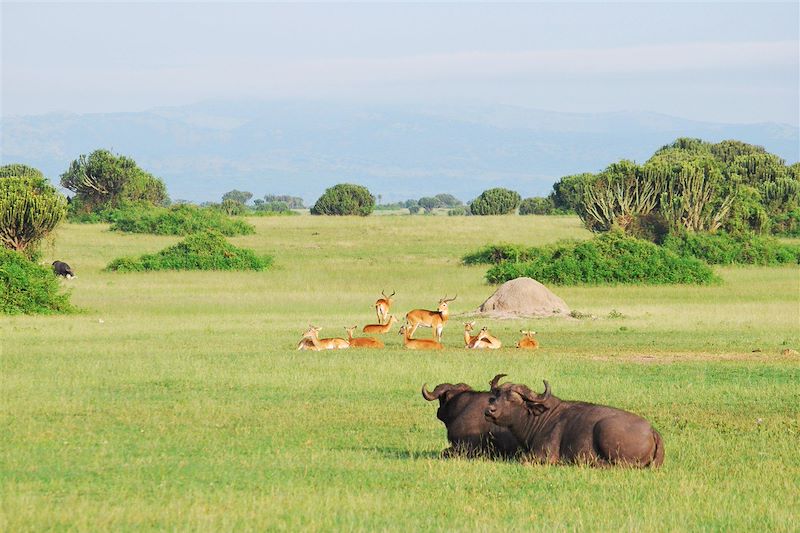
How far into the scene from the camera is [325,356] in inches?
1035

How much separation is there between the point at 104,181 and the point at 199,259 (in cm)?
4867

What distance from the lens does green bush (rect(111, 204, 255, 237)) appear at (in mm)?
83438

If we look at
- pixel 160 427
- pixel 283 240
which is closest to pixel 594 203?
pixel 283 240

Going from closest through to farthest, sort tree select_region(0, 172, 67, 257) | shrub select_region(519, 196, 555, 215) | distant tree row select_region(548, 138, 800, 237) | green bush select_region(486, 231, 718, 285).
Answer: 1. green bush select_region(486, 231, 718, 285)
2. tree select_region(0, 172, 67, 257)
3. distant tree row select_region(548, 138, 800, 237)
4. shrub select_region(519, 196, 555, 215)

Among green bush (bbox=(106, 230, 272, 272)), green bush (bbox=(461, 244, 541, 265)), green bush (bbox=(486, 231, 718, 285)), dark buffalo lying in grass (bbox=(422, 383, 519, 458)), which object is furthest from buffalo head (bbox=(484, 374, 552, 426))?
green bush (bbox=(461, 244, 541, 265))

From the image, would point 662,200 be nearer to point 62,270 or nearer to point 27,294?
point 62,270

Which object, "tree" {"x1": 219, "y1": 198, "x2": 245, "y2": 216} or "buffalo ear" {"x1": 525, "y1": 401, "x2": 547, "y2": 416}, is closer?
"buffalo ear" {"x1": 525, "y1": 401, "x2": 547, "y2": 416}

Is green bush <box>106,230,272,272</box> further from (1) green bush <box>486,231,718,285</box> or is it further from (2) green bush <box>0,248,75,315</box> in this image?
(2) green bush <box>0,248,75,315</box>

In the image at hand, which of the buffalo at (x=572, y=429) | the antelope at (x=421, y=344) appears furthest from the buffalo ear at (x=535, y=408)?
the antelope at (x=421, y=344)

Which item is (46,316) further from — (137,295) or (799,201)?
(799,201)

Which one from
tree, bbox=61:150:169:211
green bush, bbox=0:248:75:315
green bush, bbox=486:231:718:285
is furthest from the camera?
tree, bbox=61:150:169:211

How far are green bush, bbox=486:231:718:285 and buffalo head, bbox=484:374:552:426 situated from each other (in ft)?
128

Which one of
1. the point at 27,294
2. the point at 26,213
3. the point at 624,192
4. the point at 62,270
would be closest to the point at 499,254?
the point at 624,192

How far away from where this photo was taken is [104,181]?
106 metres
